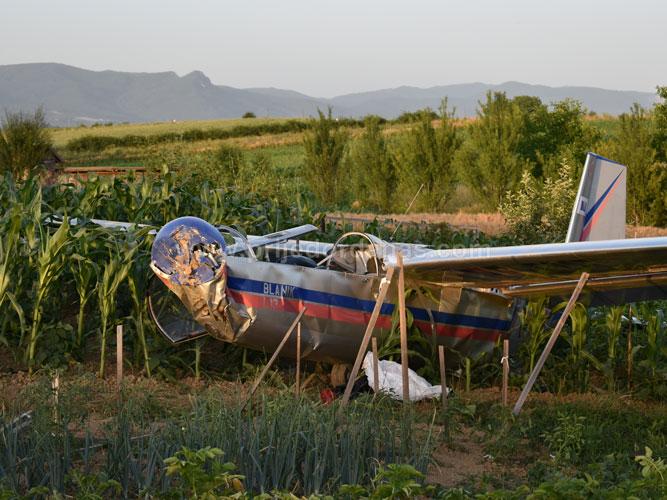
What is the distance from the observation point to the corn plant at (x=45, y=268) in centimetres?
952

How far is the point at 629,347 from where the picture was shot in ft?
31.9

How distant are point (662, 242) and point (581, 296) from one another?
255 cm

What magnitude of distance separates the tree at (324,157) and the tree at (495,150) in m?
4.90

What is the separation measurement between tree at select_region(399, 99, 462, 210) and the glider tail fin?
77.1ft

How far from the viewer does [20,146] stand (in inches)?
1029

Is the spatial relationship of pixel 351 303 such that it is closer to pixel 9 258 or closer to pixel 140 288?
pixel 140 288


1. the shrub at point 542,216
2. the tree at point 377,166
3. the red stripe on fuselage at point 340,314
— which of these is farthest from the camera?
the tree at point 377,166

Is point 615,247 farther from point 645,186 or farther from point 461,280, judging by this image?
point 645,186

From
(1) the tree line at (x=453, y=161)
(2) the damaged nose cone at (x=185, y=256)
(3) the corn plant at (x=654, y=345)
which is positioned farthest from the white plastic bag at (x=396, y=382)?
(1) the tree line at (x=453, y=161)

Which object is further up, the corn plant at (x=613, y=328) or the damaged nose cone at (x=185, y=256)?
the damaged nose cone at (x=185, y=256)

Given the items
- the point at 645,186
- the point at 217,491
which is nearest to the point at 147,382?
the point at 217,491

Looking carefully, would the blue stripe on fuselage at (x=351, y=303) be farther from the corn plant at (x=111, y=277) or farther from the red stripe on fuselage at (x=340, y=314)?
the corn plant at (x=111, y=277)

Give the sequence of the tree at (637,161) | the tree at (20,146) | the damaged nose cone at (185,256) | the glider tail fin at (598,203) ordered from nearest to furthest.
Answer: the damaged nose cone at (185,256), the glider tail fin at (598,203), the tree at (20,146), the tree at (637,161)

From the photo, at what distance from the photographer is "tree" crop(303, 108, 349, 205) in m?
34.3
